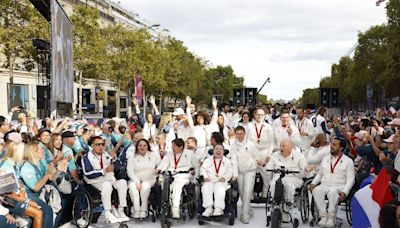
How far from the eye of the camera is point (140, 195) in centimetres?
877

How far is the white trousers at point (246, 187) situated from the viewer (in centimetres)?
891

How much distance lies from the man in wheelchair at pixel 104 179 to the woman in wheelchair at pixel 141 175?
0.25 m

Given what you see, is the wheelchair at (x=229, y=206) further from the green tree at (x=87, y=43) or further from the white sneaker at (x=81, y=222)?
the green tree at (x=87, y=43)

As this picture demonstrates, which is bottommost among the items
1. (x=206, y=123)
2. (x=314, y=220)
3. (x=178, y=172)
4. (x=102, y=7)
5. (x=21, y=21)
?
(x=314, y=220)

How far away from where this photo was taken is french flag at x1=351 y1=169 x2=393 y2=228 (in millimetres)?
5305

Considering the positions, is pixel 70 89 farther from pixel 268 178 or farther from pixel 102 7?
pixel 102 7

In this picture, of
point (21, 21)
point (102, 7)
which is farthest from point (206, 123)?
point (102, 7)

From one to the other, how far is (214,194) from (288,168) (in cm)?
132

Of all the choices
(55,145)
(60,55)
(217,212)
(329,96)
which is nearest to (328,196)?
(217,212)

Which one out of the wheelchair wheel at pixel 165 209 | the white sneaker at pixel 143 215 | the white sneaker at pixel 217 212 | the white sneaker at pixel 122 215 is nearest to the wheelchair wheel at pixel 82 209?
the white sneaker at pixel 122 215

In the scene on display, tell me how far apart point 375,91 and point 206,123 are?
4409 centimetres

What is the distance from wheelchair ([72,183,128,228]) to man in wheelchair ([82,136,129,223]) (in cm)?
10

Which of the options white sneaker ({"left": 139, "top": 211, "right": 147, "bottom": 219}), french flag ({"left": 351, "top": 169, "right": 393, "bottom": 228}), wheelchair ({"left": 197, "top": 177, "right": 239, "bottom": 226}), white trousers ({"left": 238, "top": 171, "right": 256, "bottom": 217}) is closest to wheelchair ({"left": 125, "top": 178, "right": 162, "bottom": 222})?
white sneaker ({"left": 139, "top": 211, "right": 147, "bottom": 219})

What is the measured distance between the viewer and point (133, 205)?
345 inches
